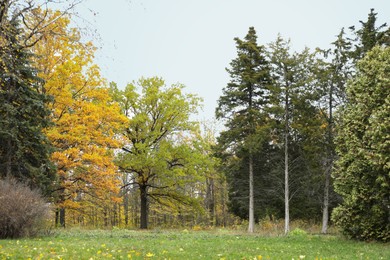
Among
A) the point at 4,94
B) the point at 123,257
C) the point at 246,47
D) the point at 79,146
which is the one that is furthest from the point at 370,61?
the point at 4,94

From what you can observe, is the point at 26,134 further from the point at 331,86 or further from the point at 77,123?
the point at 331,86

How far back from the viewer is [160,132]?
2602 cm

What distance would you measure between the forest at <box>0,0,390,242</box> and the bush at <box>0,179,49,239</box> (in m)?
0.05

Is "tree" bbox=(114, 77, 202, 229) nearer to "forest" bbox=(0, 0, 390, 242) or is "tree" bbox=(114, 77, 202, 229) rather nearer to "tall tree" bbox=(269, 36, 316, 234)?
"forest" bbox=(0, 0, 390, 242)

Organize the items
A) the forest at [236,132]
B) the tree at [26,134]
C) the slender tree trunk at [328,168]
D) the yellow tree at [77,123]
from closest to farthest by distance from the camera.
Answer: the forest at [236,132]
the tree at [26,134]
the yellow tree at [77,123]
the slender tree trunk at [328,168]

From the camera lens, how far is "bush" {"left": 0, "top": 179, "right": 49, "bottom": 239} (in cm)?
1279

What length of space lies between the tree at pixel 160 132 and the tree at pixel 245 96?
8.14 ft

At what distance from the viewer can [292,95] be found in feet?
79.3

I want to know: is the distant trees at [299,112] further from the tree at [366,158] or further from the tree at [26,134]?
the tree at [26,134]

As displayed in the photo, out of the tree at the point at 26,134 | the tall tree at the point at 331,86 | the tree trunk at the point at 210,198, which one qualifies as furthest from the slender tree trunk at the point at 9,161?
the tree trunk at the point at 210,198

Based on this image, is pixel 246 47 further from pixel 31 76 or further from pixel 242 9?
pixel 242 9

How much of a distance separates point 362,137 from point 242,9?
28.8 feet

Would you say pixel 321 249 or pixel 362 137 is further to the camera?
pixel 362 137

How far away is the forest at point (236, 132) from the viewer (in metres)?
15.1
